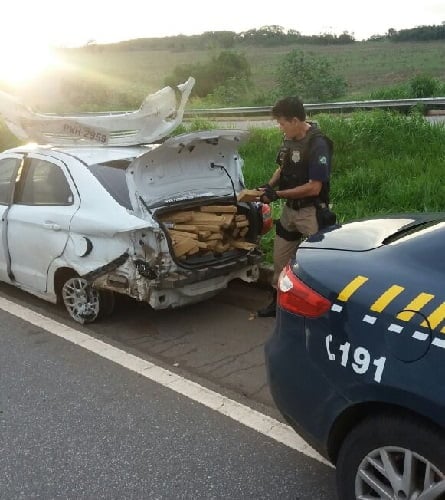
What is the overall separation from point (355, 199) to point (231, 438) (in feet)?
14.7

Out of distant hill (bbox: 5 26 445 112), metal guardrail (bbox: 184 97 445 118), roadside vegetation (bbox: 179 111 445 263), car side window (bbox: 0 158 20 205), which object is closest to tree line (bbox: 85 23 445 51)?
distant hill (bbox: 5 26 445 112)

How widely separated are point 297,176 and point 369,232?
79.3 inches

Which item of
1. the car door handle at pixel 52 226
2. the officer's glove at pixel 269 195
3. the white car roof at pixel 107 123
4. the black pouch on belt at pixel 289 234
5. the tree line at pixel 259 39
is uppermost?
the tree line at pixel 259 39

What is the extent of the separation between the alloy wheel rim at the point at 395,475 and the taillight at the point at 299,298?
1.80 feet

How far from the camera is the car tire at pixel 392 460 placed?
6.95 ft

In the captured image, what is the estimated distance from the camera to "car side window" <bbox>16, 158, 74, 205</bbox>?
16.4 feet

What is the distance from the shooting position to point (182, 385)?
3943 mm

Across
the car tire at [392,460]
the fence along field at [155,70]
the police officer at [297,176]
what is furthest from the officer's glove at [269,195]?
the fence along field at [155,70]

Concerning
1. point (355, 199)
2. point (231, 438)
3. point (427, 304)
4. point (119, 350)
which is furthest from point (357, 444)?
point (355, 199)

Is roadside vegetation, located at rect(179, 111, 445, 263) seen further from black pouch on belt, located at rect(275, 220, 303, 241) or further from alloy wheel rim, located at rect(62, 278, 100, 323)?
alloy wheel rim, located at rect(62, 278, 100, 323)

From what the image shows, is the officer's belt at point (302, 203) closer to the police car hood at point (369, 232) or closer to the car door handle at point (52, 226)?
the police car hood at point (369, 232)

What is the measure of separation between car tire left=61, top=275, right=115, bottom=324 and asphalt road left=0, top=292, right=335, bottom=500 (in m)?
0.28

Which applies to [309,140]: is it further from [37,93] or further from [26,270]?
[37,93]

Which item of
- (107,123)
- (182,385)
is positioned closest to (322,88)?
(107,123)
